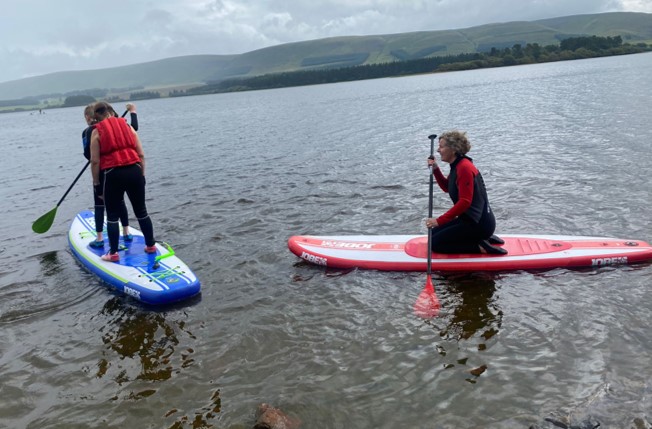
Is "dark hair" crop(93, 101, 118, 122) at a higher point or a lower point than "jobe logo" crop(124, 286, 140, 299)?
higher

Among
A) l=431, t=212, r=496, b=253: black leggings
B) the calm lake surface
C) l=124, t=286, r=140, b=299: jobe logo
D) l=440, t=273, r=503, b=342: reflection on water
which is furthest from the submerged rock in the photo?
l=431, t=212, r=496, b=253: black leggings

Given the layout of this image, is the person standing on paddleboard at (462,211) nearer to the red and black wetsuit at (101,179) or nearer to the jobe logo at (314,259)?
the jobe logo at (314,259)

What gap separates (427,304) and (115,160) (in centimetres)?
572

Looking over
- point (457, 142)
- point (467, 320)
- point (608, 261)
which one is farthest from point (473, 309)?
point (608, 261)

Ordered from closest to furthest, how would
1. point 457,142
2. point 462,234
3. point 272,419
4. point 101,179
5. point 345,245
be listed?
point 272,419 → point 457,142 → point 101,179 → point 462,234 → point 345,245

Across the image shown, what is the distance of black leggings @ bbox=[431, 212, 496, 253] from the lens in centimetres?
853

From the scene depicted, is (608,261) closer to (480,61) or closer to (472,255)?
(472,255)

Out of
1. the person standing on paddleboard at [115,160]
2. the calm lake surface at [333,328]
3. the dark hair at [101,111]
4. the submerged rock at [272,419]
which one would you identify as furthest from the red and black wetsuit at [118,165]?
the submerged rock at [272,419]

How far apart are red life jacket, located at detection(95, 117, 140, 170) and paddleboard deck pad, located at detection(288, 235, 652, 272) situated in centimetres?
364

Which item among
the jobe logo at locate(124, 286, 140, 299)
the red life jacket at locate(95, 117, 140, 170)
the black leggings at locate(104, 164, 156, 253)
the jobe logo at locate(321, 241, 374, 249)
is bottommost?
the jobe logo at locate(124, 286, 140, 299)

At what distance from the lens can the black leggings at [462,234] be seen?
853cm

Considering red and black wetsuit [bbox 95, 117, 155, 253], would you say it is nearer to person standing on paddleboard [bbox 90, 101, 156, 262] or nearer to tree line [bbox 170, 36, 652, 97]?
person standing on paddleboard [bbox 90, 101, 156, 262]

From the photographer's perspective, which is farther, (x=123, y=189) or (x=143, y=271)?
(x=143, y=271)

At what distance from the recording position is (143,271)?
8.52m
